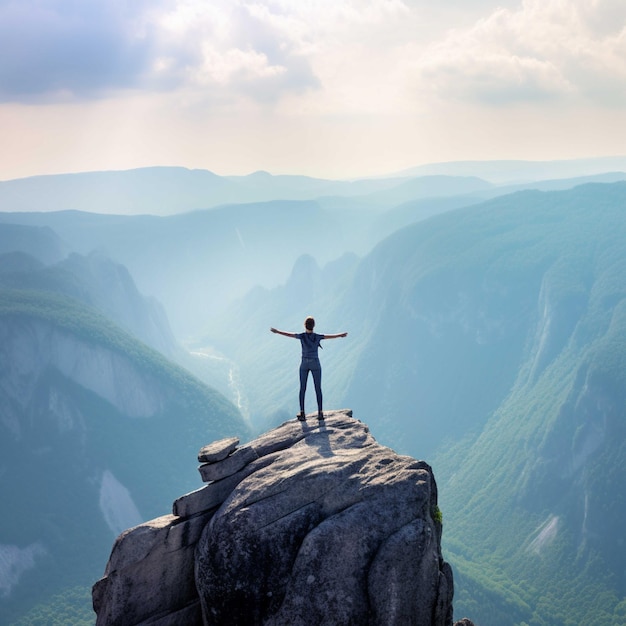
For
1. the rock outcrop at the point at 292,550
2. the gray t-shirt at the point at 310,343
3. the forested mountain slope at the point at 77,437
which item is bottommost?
the forested mountain slope at the point at 77,437

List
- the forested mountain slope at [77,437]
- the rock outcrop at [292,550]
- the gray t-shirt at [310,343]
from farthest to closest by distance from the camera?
1. the forested mountain slope at [77,437]
2. the gray t-shirt at [310,343]
3. the rock outcrop at [292,550]

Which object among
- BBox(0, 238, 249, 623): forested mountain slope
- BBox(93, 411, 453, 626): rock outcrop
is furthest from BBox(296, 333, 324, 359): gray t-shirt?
BBox(0, 238, 249, 623): forested mountain slope

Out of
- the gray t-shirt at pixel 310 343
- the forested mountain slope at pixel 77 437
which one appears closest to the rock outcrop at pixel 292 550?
the gray t-shirt at pixel 310 343

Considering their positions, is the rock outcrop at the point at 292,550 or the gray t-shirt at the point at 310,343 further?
the gray t-shirt at the point at 310,343

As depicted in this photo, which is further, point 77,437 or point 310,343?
point 77,437

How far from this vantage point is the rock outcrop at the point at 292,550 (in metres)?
22.6

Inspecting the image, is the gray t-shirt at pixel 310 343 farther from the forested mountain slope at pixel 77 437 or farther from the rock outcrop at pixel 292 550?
the forested mountain slope at pixel 77 437

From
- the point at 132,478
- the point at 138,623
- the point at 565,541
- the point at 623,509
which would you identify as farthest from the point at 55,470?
the point at 138,623

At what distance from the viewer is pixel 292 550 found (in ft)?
77.0

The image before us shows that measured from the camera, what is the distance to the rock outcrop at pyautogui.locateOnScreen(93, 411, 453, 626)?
22.6 metres

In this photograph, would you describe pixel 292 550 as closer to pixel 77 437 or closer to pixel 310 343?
pixel 310 343

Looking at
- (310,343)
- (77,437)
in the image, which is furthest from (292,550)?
(77,437)

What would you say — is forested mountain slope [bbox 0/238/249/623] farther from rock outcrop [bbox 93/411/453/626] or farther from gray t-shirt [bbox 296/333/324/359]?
gray t-shirt [bbox 296/333/324/359]

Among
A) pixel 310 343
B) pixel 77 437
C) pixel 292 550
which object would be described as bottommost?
pixel 77 437
